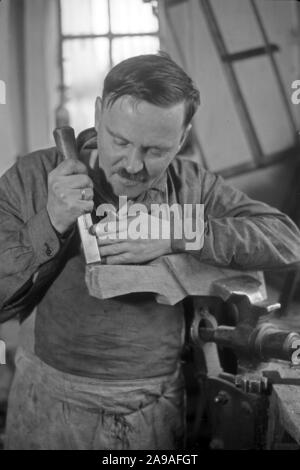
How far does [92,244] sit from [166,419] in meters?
0.34

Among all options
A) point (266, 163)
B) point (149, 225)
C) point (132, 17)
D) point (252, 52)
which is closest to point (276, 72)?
point (252, 52)

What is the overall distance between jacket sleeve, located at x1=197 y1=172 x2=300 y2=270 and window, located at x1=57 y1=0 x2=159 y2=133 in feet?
0.78

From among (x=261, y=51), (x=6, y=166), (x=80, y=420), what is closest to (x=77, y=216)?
(x=6, y=166)

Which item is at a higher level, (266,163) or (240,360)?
(266,163)

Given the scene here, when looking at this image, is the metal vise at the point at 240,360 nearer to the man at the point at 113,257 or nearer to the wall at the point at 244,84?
the man at the point at 113,257

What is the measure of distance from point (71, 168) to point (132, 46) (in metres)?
0.26

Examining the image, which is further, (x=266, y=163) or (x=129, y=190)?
(x=266, y=163)

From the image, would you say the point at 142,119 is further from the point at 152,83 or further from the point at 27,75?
the point at 27,75

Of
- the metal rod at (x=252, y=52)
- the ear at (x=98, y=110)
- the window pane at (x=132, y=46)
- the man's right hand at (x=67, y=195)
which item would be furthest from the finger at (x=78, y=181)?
the metal rod at (x=252, y=52)

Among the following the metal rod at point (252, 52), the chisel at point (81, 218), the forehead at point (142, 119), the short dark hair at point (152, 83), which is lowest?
the chisel at point (81, 218)

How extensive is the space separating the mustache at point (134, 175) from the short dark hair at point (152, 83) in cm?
10

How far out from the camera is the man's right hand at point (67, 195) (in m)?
0.76

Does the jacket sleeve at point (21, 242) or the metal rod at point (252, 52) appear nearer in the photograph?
the jacket sleeve at point (21, 242)

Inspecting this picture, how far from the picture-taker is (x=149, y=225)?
0.81 m
